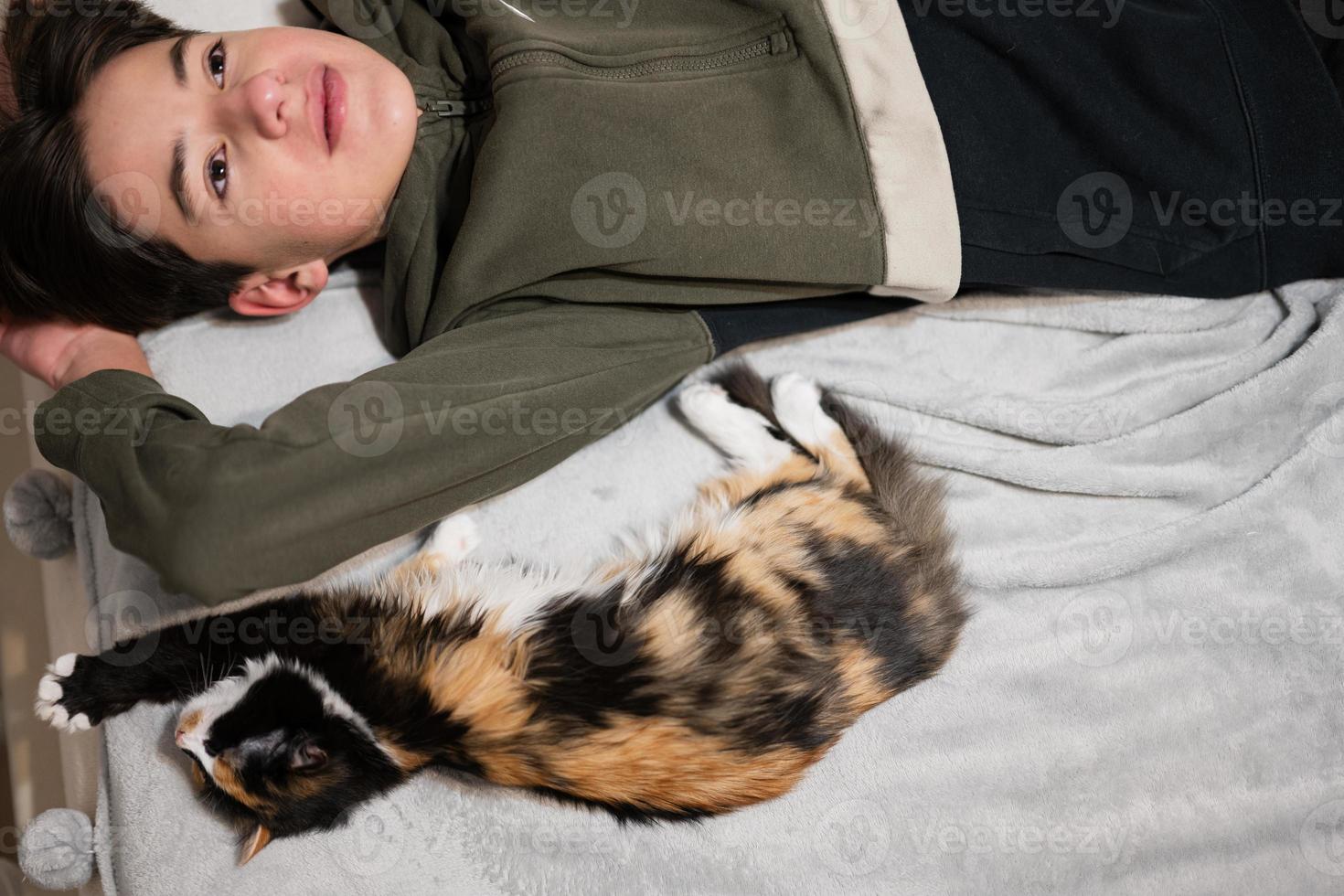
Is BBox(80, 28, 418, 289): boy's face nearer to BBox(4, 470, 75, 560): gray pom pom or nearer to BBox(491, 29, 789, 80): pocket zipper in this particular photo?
BBox(491, 29, 789, 80): pocket zipper

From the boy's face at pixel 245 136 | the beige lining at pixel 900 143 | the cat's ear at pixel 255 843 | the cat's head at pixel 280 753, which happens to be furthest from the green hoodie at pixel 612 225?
the cat's ear at pixel 255 843

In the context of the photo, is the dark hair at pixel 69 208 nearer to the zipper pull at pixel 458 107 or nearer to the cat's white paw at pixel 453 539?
the zipper pull at pixel 458 107

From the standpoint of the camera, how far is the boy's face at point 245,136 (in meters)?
1.12

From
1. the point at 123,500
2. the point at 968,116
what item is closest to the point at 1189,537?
the point at 968,116

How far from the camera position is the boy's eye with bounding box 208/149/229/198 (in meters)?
1.14

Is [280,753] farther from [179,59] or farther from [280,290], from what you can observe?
[179,59]

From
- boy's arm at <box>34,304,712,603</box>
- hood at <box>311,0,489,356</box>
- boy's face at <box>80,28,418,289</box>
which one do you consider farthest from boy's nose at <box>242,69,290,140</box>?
boy's arm at <box>34,304,712,603</box>

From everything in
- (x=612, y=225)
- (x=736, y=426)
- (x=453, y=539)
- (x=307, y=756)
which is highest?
(x=612, y=225)

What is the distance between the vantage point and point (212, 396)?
1.34m

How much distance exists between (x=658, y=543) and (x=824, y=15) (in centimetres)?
73

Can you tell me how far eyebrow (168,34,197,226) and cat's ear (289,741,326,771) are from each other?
0.67 meters

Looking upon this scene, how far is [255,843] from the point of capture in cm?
115

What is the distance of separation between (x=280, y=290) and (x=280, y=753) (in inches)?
24.6

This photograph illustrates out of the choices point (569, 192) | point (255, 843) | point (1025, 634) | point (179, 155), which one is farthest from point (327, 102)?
point (1025, 634)
